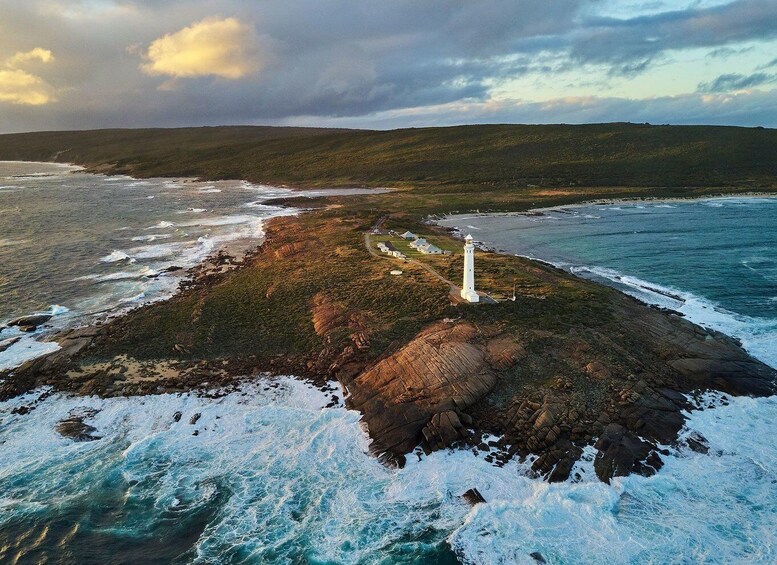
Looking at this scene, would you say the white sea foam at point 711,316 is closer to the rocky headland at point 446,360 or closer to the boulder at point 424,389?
the rocky headland at point 446,360

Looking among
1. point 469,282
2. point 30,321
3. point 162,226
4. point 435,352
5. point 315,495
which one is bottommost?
point 315,495

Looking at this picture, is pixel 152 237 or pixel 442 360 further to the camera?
pixel 152 237

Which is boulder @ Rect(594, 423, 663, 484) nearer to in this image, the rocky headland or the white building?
the rocky headland

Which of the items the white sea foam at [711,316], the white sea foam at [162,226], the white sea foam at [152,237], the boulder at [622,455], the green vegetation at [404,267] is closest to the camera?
the boulder at [622,455]

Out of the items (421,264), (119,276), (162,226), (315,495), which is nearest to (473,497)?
(315,495)

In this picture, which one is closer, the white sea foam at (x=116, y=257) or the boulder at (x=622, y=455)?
the boulder at (x=622, y=455)

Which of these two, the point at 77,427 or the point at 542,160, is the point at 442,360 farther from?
the point at 542,160

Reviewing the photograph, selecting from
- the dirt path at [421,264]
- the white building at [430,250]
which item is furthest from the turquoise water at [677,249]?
the dirt path at [421,264]

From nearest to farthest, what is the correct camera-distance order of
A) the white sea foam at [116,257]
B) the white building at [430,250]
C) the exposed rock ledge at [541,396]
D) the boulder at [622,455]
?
the boulder at [622,455], the exposed rock ledge at [541,396], the white building at [430,250], the white sea foam at [116,257]

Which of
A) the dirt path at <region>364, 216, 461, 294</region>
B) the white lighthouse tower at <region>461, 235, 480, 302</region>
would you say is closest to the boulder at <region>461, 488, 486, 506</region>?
the white lighthouse tower at <region>461, 235, 480, 302</region>

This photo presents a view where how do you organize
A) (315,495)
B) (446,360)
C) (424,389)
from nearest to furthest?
1. (315,495)
2. (424,389)
3. (446,360)

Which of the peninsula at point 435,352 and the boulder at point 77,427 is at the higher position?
the peninsula at point 435,352
